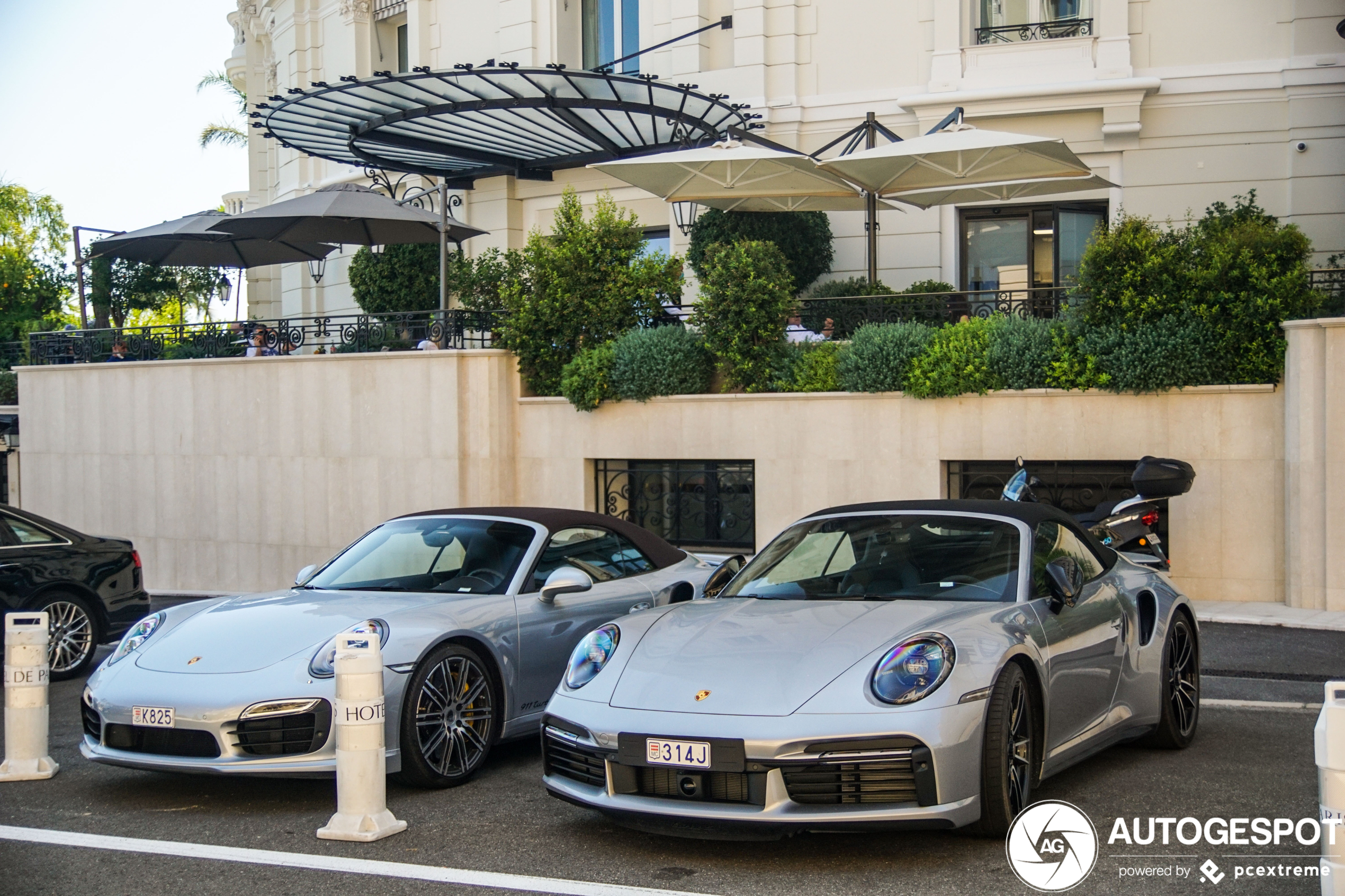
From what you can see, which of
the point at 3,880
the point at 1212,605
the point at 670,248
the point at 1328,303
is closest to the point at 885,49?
the point at 670,248

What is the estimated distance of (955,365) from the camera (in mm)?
13258

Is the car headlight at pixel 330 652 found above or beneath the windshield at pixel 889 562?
beneath

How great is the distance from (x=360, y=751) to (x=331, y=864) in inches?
19.9

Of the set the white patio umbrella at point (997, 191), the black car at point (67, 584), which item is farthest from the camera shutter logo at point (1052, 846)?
the white patio umbrella at point (997, 191)

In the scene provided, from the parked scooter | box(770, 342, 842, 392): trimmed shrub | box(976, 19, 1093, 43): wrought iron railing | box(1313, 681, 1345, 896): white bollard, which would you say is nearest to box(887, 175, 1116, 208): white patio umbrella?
box(770, 342, 842, 392): trimmed shrub

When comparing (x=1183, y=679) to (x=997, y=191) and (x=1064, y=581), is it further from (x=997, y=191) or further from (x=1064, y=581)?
(x=997, y=191)

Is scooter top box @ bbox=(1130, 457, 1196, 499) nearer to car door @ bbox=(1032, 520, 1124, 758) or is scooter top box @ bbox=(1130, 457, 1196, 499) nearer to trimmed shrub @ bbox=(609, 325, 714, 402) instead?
trimmed shrub @ bbox=(609, 325, 714, 402)

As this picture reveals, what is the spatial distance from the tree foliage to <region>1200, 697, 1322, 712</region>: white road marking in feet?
28.1

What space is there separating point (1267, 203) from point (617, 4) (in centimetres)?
1018

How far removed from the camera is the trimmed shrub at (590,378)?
15.0 meters

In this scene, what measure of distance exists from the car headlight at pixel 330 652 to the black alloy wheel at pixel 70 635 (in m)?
5.06

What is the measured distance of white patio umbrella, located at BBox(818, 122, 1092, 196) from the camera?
13.3m

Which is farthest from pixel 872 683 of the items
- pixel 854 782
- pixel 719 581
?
pixel 719 581

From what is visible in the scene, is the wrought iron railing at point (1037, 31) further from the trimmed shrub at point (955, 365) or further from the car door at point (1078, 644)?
the car door at point (1078, 644)
